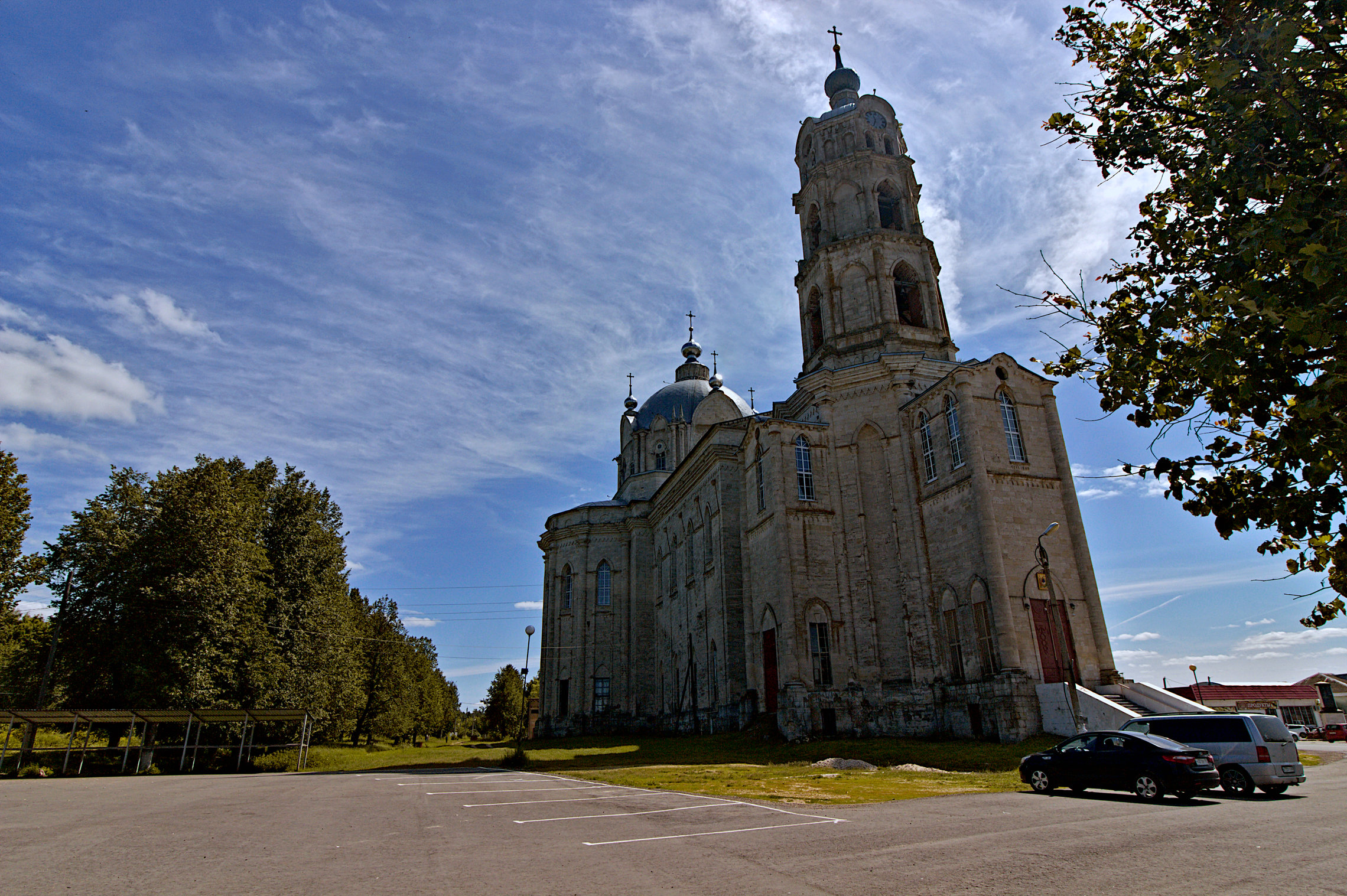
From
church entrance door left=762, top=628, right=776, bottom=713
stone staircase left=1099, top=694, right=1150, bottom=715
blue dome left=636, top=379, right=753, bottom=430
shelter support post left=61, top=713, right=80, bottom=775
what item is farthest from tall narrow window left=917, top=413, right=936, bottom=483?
shelter support post left=61, top=713, right=80, bottom=775

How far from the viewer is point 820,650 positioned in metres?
29.8

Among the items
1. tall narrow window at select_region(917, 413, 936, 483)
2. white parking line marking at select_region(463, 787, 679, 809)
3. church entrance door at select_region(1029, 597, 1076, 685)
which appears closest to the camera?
white parking line marking at select_region(463, 787, 679, 809)

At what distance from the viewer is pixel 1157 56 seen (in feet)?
24.9

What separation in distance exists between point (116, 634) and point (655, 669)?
30.2 metres

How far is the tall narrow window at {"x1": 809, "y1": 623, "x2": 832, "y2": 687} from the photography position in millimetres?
29266

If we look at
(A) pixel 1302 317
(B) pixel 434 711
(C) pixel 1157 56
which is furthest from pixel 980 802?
(B) pixel 434 711

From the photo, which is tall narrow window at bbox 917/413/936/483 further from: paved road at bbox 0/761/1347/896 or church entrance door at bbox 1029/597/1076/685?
paved road at bbox 0/761/1347/896

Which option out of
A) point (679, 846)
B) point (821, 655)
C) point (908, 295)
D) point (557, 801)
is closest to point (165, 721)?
point (557, 801)

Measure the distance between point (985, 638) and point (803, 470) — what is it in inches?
406

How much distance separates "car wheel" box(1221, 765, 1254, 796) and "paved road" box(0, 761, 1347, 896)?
30cm

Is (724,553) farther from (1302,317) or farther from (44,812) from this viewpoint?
(1302,317)

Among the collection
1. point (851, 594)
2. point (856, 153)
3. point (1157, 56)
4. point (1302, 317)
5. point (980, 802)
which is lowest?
point (980, 802)

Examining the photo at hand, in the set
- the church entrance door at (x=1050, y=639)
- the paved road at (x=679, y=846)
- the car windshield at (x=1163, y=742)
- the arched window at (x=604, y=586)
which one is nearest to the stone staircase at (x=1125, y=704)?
the church entrance door at (x=1050, y=639)

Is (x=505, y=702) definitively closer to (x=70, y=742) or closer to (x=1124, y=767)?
(x=70, y=742)
